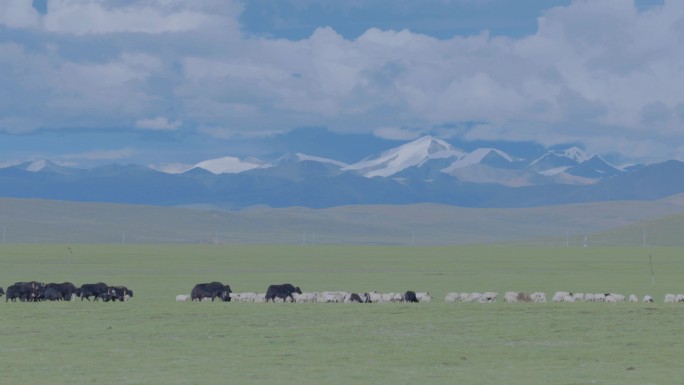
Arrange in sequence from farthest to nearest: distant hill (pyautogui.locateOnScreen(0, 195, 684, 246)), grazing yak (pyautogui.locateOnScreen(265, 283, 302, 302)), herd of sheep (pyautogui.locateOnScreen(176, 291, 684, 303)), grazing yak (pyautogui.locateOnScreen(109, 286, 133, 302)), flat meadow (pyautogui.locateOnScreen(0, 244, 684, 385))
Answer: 1. distant hill (pyautogui.locateOnScreen(0, 195, 684, 246))
2. grazing yak (pyautogui.locateOnScreen(109, 286, 133, 302))
3. grazing yak (pyautogui.locateOnScreen(265, 283, 302, 302))
4. herd of sheep (pyautogui.locateOnScreen(176, 291, 684, 303))
5. flat meadow (pyautogui.locateOnScreen(0, 244, 684, 385))

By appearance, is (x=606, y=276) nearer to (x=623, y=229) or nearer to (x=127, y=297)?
(x=127, y=297)

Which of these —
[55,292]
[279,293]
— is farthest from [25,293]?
[279,293]

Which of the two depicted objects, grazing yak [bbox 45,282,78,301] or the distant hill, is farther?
the distant hill

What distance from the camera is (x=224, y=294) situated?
31469 millimetres

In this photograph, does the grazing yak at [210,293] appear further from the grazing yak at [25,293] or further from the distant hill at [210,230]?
the distant hill at [210,230]

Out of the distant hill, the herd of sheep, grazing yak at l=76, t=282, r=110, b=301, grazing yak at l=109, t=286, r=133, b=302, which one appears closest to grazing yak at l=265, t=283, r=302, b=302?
the herd of sheep

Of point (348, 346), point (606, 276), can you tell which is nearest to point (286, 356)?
point (348, 346)

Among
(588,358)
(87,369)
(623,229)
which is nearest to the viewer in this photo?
(87,369)

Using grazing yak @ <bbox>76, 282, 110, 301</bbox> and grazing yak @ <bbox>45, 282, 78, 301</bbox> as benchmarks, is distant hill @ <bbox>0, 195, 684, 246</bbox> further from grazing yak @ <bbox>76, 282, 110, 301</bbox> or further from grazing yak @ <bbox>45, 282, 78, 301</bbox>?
grazing yak @ <bbox>45, 282, 78, 301</bbox>

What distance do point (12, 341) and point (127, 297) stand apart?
1117cm

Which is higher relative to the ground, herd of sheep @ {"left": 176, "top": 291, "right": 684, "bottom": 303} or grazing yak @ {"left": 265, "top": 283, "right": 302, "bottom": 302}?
grazing yak @ {"left": 265, "top": 283, "right": 302, "bottom": 302}

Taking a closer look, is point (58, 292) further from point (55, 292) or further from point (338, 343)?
point (338, 343)

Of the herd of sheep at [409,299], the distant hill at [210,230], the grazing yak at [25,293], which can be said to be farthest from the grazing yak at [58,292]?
the distant hill at [210,230]

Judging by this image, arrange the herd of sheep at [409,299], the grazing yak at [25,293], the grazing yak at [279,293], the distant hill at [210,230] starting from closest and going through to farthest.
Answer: the herd of sheep at [409,299], the grazing yak at [279,293], the grazing yak at [25,293], the distant hill at [210,230]
